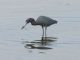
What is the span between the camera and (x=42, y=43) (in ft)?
44.5

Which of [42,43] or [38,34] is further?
[38,34]

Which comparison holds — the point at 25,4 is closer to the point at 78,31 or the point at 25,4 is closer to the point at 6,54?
the point at 78,31

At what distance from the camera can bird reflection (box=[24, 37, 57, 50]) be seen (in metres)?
12.8

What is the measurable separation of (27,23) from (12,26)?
0.52 metres

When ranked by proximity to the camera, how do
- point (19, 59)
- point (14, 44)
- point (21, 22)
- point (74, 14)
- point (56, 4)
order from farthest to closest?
point (56, 4)
point (74, 14)
point (21, 22)
point (14, 44)
point (19, 59)

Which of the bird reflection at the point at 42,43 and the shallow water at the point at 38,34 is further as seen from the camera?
the bird reflection at the point at 42,43

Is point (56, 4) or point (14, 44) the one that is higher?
point (56, 4)

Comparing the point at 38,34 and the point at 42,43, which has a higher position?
the point at 38,34

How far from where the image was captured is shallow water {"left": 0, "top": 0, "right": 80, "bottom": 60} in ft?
38.1

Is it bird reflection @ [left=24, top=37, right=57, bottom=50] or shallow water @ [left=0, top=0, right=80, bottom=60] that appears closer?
shallow water @ [left=0, top=0, right=80, bottom=60]

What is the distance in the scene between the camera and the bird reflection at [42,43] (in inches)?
503

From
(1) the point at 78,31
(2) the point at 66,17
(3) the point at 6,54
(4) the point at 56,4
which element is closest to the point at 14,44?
(3) the point at 6,54

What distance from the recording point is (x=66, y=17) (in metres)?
18.4

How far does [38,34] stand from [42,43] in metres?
1.33
